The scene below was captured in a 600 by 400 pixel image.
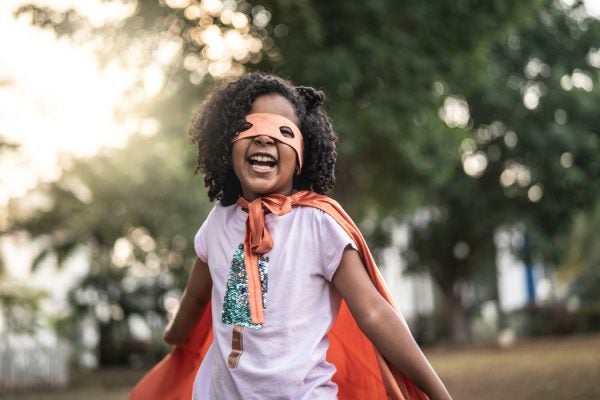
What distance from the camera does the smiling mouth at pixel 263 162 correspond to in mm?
3006

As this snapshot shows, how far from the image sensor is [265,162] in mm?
3014

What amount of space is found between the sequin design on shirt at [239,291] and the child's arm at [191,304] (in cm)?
28

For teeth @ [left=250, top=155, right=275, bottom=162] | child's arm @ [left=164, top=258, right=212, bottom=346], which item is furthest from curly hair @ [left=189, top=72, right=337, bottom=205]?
child's arm @ [left=164, top=258, right=212, bottom=346]

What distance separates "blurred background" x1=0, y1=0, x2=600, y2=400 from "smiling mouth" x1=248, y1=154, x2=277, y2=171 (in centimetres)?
979

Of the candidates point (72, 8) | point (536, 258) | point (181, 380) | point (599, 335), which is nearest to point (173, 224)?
point (72, 8)

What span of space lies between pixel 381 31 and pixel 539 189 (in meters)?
12.3

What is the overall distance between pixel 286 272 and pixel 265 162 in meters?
0.35

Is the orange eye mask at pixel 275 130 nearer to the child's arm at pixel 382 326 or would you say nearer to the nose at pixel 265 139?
the nose at pixel 265 139

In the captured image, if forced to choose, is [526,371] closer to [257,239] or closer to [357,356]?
[357,356]

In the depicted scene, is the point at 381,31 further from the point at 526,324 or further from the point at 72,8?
the point at 526,324

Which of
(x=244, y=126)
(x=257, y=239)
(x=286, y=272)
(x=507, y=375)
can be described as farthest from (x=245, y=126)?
(x=507, y=375)

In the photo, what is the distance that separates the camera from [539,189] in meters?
25.0

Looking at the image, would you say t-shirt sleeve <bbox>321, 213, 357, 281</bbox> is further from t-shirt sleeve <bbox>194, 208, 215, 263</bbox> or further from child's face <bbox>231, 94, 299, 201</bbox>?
t-shirt sleeve <bbox>194, 208, 215, 263</bbox>

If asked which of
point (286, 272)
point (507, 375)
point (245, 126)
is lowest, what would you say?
point (507, 375)
